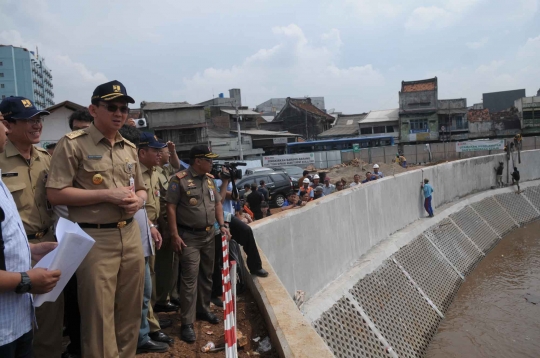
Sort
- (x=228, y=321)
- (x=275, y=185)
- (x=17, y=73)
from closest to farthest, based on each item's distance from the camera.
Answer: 1. (x=228, y=321)
2. (x=275, y=185)
3. (x=17, y=73)

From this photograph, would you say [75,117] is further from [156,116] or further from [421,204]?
[156,116]

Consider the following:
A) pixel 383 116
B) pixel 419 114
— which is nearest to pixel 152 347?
pixel 419 114

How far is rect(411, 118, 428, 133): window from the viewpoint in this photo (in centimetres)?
5047

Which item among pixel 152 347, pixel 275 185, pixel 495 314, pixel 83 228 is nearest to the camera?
pixel 83 228

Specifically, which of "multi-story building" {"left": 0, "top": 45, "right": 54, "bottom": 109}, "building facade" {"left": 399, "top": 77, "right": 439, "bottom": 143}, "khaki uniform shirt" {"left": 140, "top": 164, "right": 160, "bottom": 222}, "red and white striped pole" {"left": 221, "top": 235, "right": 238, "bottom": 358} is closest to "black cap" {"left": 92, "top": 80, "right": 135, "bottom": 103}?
"khaki uniform shirt" {"left": 140, "top": 164, "right": 160, "bottom": 222}

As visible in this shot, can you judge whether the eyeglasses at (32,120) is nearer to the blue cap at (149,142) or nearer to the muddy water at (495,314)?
the blue cap at (149,142)

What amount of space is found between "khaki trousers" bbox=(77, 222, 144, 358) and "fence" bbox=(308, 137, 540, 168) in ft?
105

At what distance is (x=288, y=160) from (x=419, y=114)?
23.6 m

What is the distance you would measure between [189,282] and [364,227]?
5.47 m

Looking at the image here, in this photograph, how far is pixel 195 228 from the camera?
13.8ft

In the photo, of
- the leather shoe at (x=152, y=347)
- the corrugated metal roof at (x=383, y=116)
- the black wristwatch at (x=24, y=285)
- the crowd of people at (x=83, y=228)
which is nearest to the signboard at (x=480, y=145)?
the corrugated metal roof at (x=383, y=116)

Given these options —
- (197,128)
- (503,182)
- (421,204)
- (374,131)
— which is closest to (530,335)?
(421,204)

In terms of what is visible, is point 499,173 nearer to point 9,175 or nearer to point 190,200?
point 190,200

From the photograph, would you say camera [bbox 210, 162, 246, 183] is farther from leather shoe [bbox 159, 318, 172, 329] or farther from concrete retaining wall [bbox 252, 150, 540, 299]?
leather shoe [bbox 159, 318, 172, 329]
